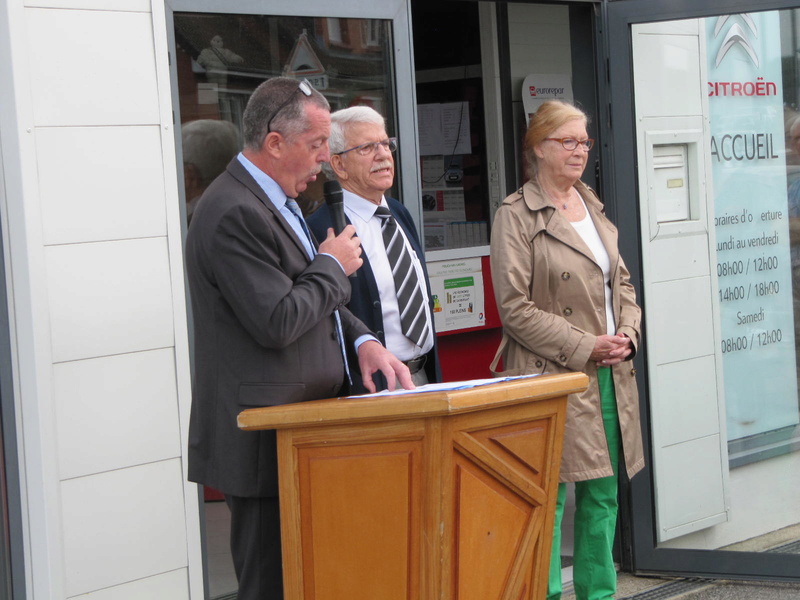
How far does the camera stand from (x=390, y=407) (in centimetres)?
225

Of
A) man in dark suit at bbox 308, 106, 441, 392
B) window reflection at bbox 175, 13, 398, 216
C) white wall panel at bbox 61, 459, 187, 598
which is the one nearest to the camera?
white wall panel at bbox 61, 459, 187, 598

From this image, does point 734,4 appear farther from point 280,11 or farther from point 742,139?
point 280,11

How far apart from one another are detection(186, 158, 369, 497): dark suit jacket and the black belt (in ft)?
2.44

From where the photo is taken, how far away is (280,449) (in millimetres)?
2367

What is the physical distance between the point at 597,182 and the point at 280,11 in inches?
63.8

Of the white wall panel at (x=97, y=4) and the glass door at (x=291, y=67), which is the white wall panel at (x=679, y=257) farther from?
the white wall panel at (x=97, y=4)

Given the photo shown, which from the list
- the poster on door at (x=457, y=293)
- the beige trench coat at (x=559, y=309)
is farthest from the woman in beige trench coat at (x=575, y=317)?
the poster on door at (x=457, y=293)

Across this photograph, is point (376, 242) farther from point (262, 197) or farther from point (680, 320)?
point (680, 320)

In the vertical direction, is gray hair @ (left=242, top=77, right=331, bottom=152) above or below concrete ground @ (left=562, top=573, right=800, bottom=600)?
above

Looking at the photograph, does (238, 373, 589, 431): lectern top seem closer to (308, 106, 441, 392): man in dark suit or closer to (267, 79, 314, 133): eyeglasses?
(267, 79, 314, 133): eyeglasses

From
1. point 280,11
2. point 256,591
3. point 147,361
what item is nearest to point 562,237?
point 280,11

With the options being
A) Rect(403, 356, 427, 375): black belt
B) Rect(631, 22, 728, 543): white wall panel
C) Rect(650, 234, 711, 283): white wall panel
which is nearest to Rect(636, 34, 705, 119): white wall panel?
Rect(631, 22, 728, 543): white wall panel

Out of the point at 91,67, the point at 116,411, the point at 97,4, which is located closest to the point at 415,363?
the point at 116,411

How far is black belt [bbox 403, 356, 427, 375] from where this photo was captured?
3393 millimetres
